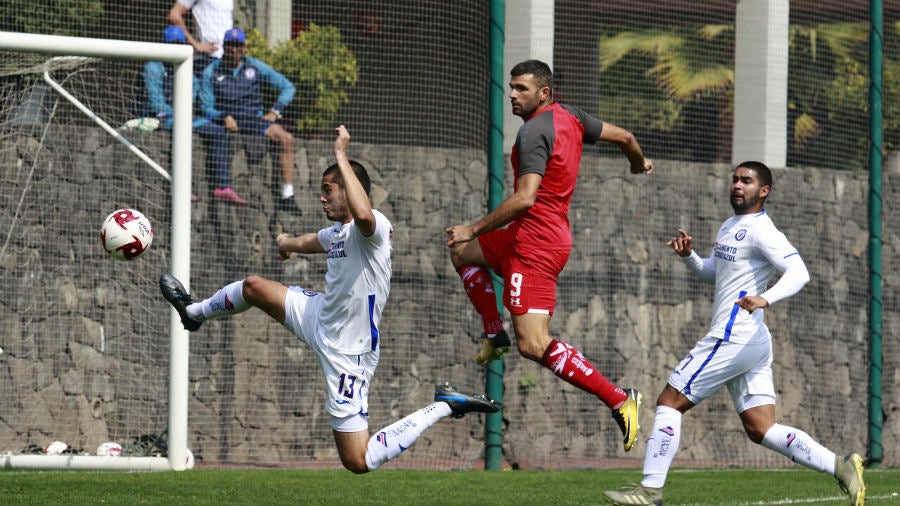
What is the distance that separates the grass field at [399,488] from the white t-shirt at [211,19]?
3716 mm

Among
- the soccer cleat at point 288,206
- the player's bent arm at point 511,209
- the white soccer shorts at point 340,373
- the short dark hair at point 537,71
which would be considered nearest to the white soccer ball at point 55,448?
the soccer cleat at point 288,206

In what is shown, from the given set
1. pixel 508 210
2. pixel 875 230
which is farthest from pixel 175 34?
pixel 875 230

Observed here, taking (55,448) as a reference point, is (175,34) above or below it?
above

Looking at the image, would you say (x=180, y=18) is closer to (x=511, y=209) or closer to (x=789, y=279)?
→ (x=511, y=209)

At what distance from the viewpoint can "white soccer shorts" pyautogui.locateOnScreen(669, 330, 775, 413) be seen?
830 cm

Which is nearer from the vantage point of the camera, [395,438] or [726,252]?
[395,438]

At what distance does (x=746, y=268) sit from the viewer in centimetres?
848

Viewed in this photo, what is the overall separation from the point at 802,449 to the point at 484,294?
6.87 ft

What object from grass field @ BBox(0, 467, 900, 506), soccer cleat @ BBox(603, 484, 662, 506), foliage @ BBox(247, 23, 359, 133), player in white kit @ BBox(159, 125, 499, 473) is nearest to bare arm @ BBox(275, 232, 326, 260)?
player in white kit @ BBox(159, 125, 499, 473)

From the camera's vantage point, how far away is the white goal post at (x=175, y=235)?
406 inches

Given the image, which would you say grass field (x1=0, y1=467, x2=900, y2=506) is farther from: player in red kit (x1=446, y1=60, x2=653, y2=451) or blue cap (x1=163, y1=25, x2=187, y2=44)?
blue cap (x1=163, y1=25, x2=187, y2=44)

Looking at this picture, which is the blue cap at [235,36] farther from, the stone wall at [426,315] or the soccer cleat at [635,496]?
the soccer cleat at [635,496]

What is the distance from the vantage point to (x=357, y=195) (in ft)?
24.0

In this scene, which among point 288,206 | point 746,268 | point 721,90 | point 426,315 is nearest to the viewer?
point 746,268
